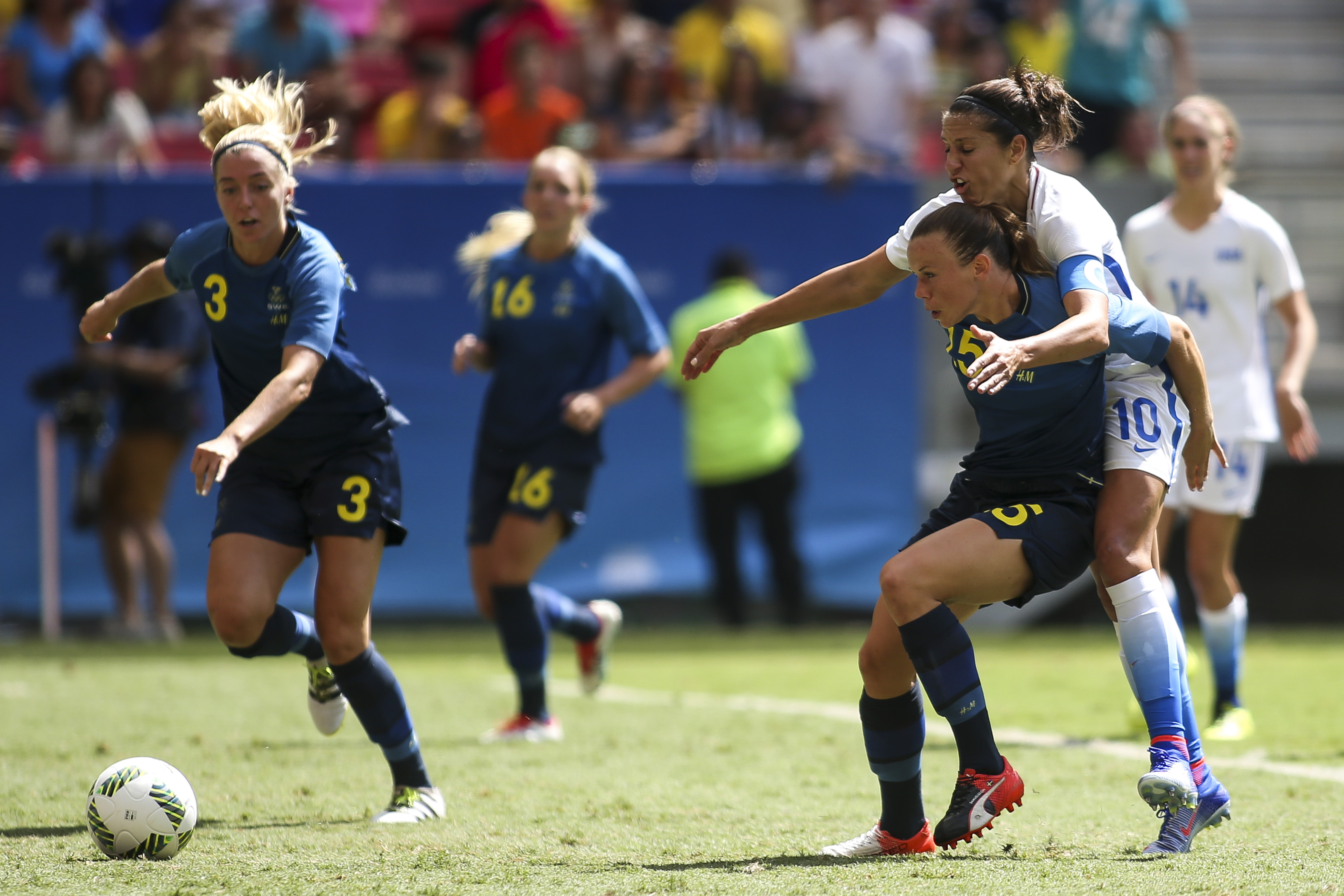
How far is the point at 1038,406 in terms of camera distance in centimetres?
408

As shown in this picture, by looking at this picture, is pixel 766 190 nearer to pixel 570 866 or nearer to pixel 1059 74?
pixel 1059 74

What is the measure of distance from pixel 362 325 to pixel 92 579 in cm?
254

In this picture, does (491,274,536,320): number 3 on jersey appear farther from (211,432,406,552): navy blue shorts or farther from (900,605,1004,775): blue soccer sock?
(900,605,1004,775): blue soccer sock

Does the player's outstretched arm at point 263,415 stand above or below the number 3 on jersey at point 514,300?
below

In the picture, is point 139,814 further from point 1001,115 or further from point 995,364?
point 1001,115

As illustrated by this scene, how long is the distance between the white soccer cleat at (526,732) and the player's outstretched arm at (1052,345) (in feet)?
10.5

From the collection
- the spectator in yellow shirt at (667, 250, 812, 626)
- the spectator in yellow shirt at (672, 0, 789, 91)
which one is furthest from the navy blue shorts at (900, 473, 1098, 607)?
the spectator in yellow shirt at (672, 0, 789, 91)

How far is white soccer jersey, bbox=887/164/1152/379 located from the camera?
4066 mm

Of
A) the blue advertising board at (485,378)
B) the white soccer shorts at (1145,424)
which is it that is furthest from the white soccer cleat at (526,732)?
the blue advertising board at (485,378)

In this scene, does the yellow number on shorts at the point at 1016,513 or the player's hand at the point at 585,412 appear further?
the player's hand at the point at 585,412

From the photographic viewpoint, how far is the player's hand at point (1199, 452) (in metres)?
4.30

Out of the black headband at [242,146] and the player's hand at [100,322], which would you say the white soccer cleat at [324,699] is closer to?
the player's hand at [100,322]

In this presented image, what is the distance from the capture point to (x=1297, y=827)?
4473 mm

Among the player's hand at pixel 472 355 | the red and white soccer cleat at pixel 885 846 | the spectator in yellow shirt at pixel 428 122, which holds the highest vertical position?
the spectator in yellow shirt at pixel 428 122
